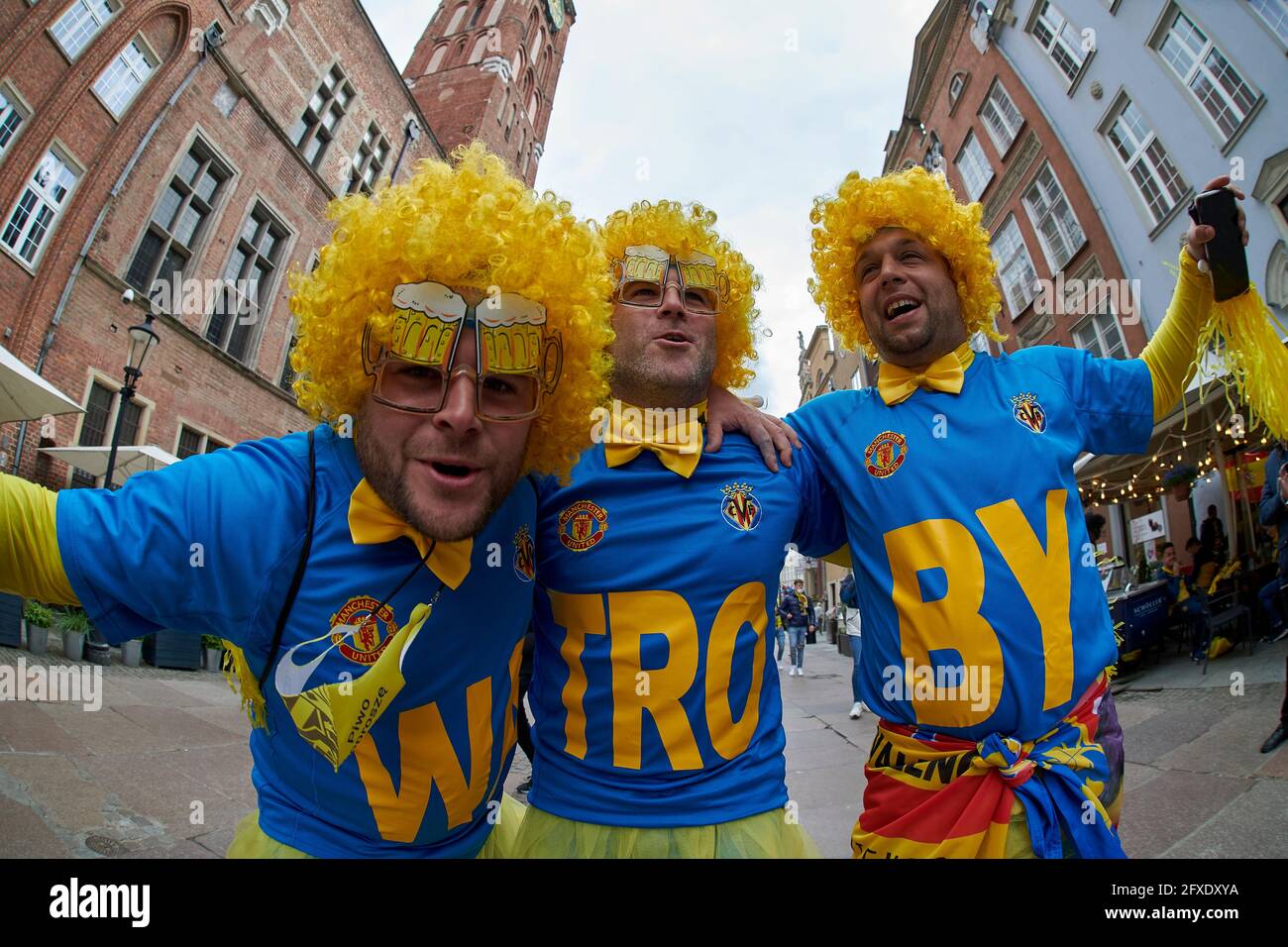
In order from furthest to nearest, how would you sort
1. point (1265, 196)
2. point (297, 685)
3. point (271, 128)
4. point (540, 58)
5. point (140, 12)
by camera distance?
point (540, 58) < point (271, 128) < point (140, 12) < point (1265, 196) < point (297, 685)

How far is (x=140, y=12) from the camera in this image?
11.9 m

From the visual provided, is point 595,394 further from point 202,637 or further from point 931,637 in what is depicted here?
point 202,637

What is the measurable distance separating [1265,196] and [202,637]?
17.5m

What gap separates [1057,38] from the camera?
48.5 ft

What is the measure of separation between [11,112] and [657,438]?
47.9ft

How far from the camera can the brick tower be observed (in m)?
27.9

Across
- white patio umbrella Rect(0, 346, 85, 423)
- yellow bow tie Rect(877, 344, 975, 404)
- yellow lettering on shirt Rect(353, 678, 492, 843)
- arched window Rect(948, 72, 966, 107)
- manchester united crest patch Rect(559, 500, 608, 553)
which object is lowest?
yellow lettering on shirt Rect(353, 678, 492, 843)

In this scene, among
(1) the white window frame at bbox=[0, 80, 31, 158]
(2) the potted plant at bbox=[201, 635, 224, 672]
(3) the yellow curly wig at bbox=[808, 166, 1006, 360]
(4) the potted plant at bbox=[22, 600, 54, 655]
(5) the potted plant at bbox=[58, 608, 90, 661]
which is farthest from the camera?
(1) the white window frame at bbox=[0, 80, 31, 158]

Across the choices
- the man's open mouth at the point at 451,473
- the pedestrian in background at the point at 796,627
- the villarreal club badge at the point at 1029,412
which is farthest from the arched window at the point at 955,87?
the man's open mouth at the point at 451,473

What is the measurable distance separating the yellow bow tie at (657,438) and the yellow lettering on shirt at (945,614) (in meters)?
0.64

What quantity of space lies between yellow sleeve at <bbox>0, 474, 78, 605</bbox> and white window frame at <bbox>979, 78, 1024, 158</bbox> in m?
20.9

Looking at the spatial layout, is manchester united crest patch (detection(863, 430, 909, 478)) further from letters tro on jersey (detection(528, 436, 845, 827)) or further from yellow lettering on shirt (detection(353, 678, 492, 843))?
yellow lettering on shirt (detection(353, 678, 492, 843))

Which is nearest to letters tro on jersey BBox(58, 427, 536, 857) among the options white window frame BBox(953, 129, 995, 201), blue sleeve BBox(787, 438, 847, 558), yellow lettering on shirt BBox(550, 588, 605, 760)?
yellow lettering on shirt BBox(550, 588, 605, 760)
